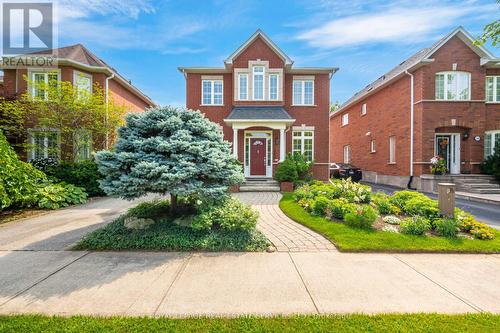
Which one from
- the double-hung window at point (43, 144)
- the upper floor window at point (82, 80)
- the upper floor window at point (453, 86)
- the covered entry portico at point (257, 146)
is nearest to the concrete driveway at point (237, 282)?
the double-hung window at point (43, 144)

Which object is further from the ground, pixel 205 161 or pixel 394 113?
pixel 394 113

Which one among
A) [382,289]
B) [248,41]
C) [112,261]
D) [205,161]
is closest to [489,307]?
[382,289]

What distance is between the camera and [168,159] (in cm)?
514

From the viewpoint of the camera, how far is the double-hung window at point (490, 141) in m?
14.2

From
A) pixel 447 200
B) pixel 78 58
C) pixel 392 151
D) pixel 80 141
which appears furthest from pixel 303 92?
pixel 78 58

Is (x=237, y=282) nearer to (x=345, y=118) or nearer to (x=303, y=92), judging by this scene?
(x=303, y=92)

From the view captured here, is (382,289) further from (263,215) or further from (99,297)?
(263,215)

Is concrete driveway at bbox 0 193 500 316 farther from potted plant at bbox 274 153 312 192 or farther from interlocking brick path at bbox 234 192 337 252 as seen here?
potted plant at bbox 274 153 312 192

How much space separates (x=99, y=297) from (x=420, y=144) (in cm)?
1704

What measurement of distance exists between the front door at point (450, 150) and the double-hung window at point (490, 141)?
1.50 metres

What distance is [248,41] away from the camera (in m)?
14.8

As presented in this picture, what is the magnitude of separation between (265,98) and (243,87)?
5.31 feet

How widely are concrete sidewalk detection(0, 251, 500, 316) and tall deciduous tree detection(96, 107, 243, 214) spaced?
1.36m

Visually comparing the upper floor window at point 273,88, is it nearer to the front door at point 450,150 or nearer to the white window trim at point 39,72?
the front door at point 450,150
